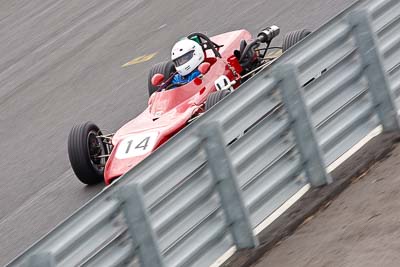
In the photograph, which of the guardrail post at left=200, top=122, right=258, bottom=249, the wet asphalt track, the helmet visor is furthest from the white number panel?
the guardrail post at left=200, top=122, right=258, bottom=249

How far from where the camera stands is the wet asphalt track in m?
12.5

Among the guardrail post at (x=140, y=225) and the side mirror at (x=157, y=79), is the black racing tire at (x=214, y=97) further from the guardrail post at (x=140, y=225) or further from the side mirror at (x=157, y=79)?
the guardrail post at (x=140, y=225)

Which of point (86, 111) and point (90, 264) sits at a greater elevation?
point (90, 264)

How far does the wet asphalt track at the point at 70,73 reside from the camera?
1252 cm

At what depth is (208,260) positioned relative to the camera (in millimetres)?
7746

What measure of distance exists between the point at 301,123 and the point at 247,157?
2.04ft

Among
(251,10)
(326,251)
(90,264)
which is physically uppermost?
(90,264)

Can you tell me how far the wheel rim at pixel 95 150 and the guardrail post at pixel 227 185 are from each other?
4197 mm

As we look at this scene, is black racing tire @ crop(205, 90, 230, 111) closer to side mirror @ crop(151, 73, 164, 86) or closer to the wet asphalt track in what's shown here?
side mirror @ crop(151, 73, 164, 86)

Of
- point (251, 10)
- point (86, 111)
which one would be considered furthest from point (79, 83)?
point (251, 10)

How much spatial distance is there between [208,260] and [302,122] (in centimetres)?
147

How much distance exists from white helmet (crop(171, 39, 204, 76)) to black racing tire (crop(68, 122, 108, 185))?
1.26 meters

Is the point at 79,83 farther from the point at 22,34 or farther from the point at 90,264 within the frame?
the point at 90,264

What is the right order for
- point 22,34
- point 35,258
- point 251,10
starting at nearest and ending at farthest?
point 35,258 < point 251,10 < point 22,34
